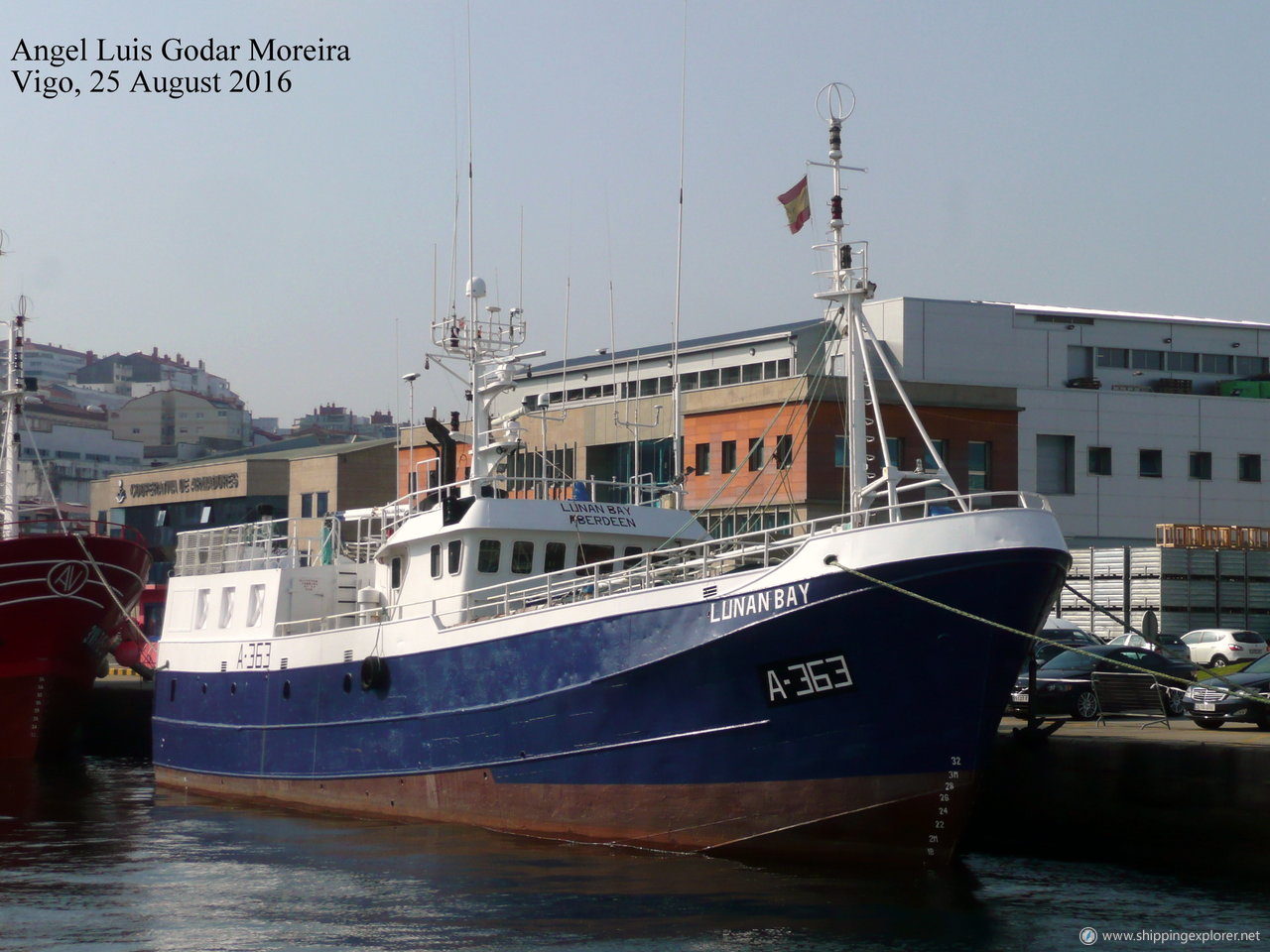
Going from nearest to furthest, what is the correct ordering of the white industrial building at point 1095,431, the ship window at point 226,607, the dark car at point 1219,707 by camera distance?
1. the dark car at point 1219,707
2. the ship window at point 226,607
3. the white industrial building at point 1095,431

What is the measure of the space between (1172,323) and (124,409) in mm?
89625

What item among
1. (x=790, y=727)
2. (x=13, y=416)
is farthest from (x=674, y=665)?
(x=13, y=416)

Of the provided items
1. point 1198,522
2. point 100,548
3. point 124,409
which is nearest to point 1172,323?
point 1198,522

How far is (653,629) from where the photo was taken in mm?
18578

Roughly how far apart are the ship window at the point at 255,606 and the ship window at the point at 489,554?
5.70m

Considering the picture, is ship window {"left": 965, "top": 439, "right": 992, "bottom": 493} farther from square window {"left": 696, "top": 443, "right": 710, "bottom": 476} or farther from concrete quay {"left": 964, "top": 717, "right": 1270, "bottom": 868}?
concrete quay {"left": 964, "top": 717, "right": 1270, "bottom": 868}

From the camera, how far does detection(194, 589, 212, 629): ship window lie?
2869 cm

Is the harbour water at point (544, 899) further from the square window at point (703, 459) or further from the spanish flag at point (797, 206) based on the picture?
the square window at point (703, 459)

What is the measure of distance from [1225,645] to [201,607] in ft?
93.1

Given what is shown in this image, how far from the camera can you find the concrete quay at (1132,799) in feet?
61.5

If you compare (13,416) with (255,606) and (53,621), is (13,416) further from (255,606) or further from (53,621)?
(255,606)

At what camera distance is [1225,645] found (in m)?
42.8

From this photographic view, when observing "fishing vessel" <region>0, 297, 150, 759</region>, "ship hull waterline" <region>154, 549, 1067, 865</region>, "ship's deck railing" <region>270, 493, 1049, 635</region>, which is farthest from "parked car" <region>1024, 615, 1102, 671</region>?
"fishing vessel" <region>0, 297, 150, 759</region>

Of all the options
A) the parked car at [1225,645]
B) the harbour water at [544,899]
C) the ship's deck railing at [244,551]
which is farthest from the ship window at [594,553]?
the parked car at [1225,645]
